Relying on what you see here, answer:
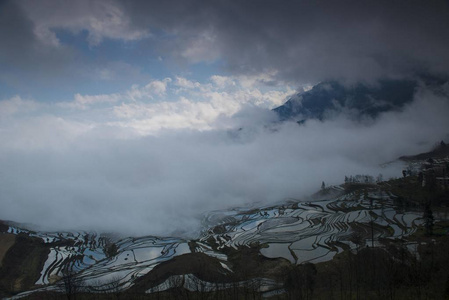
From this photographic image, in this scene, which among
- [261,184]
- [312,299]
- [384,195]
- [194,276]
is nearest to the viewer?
[312,299]

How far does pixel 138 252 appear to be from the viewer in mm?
54062

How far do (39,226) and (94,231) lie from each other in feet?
58.1

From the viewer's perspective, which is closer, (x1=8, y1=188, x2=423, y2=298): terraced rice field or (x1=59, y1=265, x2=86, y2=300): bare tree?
(x1=59, y1=265, x2=86, y2=300): bare tree

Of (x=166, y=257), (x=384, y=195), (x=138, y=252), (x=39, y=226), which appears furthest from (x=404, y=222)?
(x=39, y=226)

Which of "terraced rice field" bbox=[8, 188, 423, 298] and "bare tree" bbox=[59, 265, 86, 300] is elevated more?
"terraced rice field" bbox=[8, 188, 423, 298]

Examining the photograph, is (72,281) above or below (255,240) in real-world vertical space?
below

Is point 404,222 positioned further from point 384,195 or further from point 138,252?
point 138,252

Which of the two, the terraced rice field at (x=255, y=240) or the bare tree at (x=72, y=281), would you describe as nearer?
the bare tree at (x=72, y=281)

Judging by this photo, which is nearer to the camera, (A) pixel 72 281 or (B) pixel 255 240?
(A) pixel 72 281

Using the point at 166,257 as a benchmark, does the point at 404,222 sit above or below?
above

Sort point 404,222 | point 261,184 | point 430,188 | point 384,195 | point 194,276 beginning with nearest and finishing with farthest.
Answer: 1. point 194,276
2. point 404,222
3. point 430,188
4. point 384,195
5. point 261,184

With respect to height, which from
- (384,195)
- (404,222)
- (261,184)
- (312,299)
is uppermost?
(261,184)

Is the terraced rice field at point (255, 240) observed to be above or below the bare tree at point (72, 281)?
above

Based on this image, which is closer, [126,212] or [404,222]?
[404,222]
